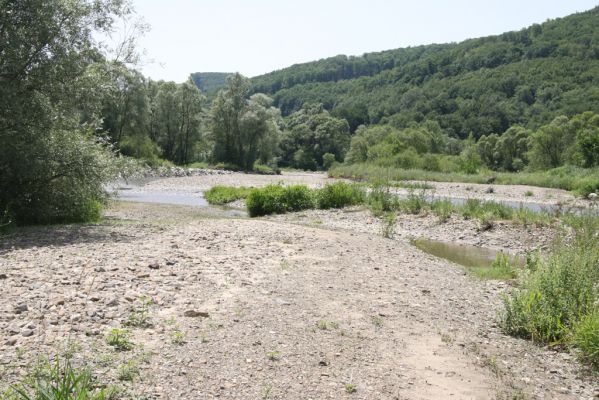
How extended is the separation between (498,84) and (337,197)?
378 feet

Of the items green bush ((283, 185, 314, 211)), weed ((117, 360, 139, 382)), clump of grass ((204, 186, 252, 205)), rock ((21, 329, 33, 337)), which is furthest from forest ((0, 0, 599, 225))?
weed ((117, 360, 139, 382))

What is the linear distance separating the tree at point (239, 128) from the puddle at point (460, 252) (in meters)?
60.0

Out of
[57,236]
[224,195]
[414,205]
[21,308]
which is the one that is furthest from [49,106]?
[224,195]

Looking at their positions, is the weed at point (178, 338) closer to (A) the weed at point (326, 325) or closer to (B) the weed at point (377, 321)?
(A) the weed at point (326, 325)

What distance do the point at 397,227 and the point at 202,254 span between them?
12.7 metres

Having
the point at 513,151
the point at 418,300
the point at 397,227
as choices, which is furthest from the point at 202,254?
the point at 513,151

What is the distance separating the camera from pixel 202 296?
8852 millimetres

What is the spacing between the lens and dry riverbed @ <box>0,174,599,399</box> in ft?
19.5

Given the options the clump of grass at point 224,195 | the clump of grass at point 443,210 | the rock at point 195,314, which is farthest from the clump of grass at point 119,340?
the clump of grass at point 224,195

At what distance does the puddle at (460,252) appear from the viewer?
16.5 metres

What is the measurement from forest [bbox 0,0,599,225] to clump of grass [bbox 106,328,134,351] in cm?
1115

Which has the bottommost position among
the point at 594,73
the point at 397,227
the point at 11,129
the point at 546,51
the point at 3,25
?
the point at 397,227

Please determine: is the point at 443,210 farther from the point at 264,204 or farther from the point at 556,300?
the point at 556,300

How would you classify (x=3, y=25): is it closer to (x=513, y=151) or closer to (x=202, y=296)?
(x=202, y=296)
